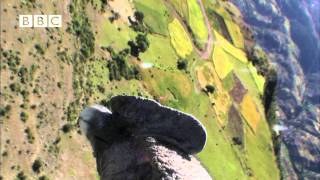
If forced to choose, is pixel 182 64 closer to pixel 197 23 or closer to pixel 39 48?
pixel 197 23

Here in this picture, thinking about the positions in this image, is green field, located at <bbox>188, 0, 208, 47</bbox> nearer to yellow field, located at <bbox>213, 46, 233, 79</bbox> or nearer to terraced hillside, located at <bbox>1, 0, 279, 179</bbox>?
terraced hillside, located at <bbox>1, 0, 279, 179</bbox>

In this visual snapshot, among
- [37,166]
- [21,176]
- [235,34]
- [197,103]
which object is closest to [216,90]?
[197,103]

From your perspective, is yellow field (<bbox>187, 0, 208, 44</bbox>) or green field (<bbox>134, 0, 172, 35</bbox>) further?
yellow field (<bbox>187, 0, 208, 44</bbox>)

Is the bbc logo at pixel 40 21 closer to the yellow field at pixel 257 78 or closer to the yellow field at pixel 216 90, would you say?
the yellow field at pixel 216 90

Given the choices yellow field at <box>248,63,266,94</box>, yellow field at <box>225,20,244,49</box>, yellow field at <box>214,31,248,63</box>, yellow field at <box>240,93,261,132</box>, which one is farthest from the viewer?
yellow field at <box>225,20,244,49</box>

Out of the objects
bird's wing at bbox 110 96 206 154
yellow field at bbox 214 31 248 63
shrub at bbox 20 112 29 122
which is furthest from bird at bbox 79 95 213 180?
yellow field at bbox 214 31 248 63

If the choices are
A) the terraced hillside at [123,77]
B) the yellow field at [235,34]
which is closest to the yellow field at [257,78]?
the terraced hillside at [123,77]
